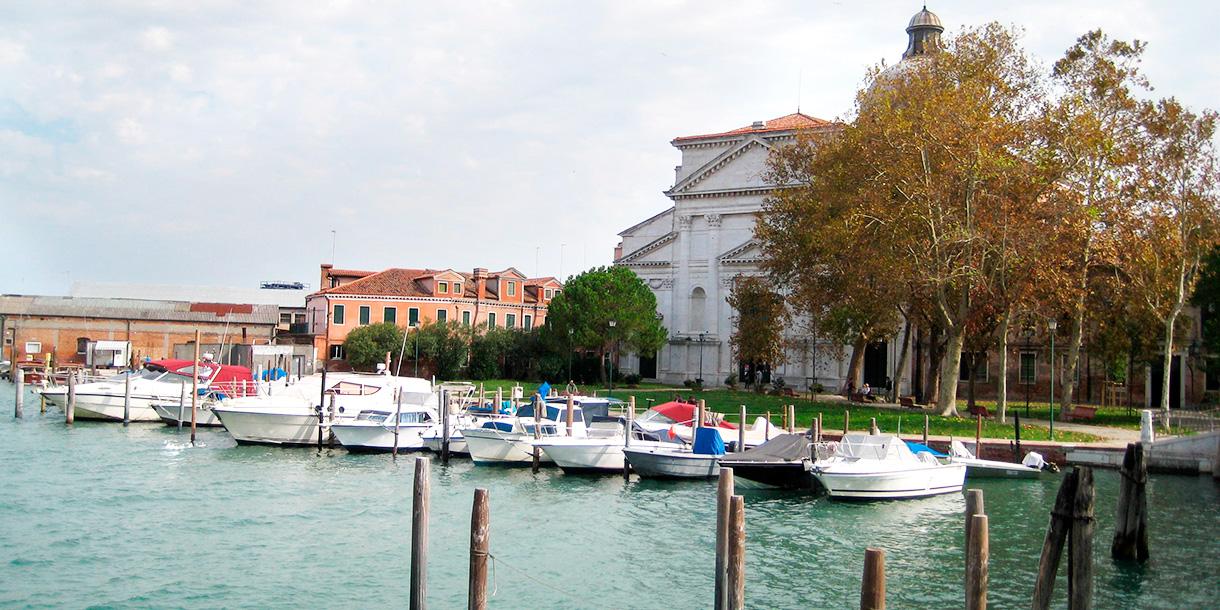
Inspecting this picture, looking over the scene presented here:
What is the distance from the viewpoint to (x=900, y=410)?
3959cm

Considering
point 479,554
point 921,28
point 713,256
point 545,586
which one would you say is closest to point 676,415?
point 545,586

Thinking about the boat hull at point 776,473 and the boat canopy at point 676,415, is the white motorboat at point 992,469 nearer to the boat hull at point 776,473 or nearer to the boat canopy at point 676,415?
the boat hull at point 776,473

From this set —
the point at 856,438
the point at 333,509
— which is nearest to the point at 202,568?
the point at 333,509

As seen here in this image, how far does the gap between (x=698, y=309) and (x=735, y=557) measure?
52669mm

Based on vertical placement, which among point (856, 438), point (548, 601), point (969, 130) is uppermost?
point (969, 130)

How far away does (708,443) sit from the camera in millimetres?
26094

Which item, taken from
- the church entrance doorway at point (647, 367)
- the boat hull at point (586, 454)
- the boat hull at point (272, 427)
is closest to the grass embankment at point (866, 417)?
the boat hull at point (586, 454)

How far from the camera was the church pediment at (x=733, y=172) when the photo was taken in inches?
2368

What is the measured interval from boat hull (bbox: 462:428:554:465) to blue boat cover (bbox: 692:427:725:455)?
416 cm

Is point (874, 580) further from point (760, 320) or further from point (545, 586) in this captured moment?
point (760, 320)

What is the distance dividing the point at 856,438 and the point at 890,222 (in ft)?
40.0

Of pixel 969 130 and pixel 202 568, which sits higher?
pixel 969 130

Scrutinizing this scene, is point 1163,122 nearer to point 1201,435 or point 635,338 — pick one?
point 1201,435

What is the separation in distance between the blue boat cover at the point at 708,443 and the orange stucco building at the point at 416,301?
129 feet
